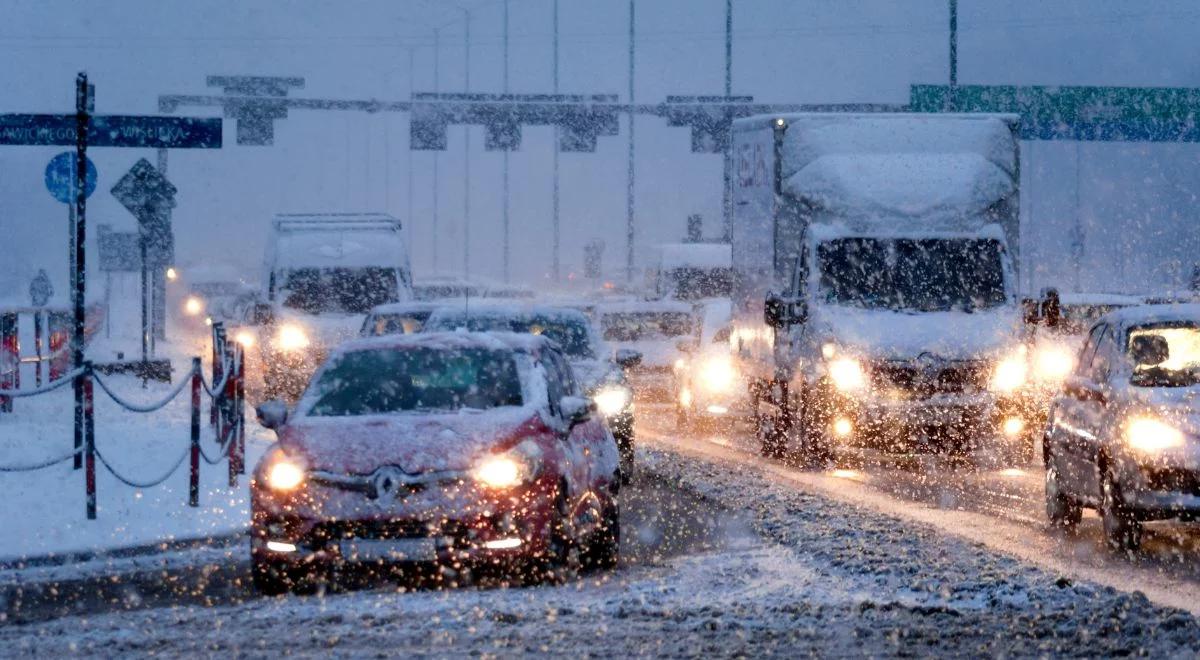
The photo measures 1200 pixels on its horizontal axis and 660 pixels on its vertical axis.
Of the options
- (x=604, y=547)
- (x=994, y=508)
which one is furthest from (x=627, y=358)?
(x=604, y=547)

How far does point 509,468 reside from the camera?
11.4 metres

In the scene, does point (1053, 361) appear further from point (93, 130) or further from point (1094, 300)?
point (93, 130)

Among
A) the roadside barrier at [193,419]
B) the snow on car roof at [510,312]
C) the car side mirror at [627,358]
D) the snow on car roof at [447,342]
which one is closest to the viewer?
the snow on car roof at [447,342]

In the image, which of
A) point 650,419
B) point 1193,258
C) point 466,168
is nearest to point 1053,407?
point 650,419

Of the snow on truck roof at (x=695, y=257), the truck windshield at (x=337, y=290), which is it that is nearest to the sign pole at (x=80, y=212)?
the truck windshield at (x=337, y=290)

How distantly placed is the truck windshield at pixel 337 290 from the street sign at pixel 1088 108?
25.9 metres

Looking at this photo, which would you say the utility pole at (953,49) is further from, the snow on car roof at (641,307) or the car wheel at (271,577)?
the car wheel at (271,577)

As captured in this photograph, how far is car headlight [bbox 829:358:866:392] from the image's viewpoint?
2127 cm

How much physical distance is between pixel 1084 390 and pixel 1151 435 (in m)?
1.48

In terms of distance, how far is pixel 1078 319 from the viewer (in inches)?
1233

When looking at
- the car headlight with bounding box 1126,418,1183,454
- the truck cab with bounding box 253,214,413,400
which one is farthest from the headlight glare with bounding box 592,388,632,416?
the truck cab with bounding box 253,214,413,400

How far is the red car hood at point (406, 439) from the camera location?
1123 cm

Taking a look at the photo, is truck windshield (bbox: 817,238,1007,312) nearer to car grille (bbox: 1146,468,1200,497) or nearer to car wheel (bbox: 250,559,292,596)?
car grille (bbox: 1146,468,1200,497)

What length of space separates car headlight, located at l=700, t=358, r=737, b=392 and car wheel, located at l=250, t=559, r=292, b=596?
1591 cm
